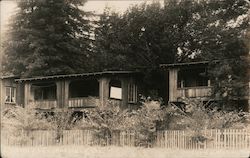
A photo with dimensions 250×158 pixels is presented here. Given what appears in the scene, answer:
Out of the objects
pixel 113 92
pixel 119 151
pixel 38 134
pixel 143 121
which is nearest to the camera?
pixel 119 151

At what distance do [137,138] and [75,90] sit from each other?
63.3 feet

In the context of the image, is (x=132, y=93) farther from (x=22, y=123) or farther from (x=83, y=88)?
(x=22, y=123)

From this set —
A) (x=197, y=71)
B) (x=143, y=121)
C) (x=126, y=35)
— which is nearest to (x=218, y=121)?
(x=143, y=121)

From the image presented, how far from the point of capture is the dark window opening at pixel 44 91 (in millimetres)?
46094

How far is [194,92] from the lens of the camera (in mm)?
34438

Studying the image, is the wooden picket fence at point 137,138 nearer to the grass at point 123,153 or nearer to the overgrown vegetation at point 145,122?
the overgrown vegetation at point 145,122

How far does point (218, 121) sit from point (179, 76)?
14.7m

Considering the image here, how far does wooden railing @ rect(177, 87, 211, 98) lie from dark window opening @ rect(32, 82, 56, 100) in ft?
49.5

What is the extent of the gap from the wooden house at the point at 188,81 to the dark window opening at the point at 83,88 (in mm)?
8320

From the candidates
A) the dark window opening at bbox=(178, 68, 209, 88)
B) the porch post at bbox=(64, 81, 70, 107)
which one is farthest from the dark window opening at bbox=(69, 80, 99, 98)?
the dark window opening at bbox=(178, 68, 209, 88)

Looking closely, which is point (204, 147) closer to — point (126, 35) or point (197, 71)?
point (197, 71)

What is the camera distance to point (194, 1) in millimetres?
49625

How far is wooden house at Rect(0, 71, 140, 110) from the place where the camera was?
38.4m

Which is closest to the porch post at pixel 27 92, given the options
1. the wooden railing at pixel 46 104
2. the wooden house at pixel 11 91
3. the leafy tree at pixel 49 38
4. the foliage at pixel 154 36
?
the wooden railing at pixel 46 104
